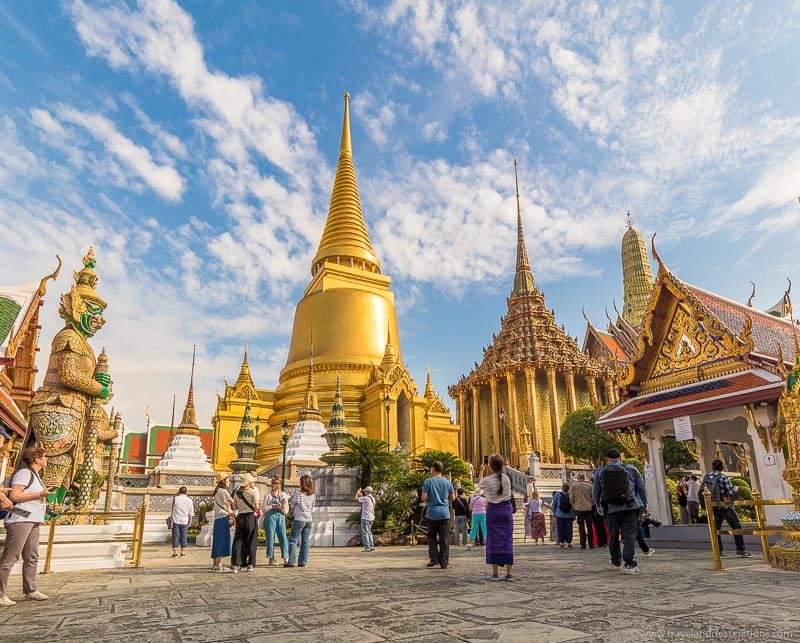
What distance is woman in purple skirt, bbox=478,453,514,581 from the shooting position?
600cm

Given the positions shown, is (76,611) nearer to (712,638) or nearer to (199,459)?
(712,638)

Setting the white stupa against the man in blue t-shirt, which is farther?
the white stupa

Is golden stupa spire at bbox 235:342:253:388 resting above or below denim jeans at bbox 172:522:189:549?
above

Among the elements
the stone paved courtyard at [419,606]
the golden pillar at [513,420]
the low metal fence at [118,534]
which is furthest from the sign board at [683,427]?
the golden pillar at [513,420]

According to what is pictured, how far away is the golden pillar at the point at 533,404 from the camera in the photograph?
102ft

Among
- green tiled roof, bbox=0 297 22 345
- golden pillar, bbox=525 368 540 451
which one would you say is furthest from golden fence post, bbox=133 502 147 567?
golden pillar, bbox=525 368 540 451

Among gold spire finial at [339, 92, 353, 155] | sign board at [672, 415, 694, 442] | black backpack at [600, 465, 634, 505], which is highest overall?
gold spire finial at [339, 92, 353, 155]

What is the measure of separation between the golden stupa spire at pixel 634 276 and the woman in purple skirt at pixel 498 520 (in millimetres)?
39736

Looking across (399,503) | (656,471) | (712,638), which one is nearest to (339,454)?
(399,503)

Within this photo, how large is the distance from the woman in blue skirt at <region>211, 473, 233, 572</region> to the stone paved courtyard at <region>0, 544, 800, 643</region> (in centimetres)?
65

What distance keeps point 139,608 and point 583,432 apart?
72.3 ft

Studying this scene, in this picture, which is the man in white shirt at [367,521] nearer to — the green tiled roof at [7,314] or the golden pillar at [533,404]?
the green tiled roof at [7,314]

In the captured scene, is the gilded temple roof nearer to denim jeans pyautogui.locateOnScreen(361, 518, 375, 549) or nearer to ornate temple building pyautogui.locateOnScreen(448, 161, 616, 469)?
ornate temple building pyautogui.locateOnScreen(448, 161, 616, 469)

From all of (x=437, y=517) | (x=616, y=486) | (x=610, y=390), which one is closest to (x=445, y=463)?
(x=437, y=517)
